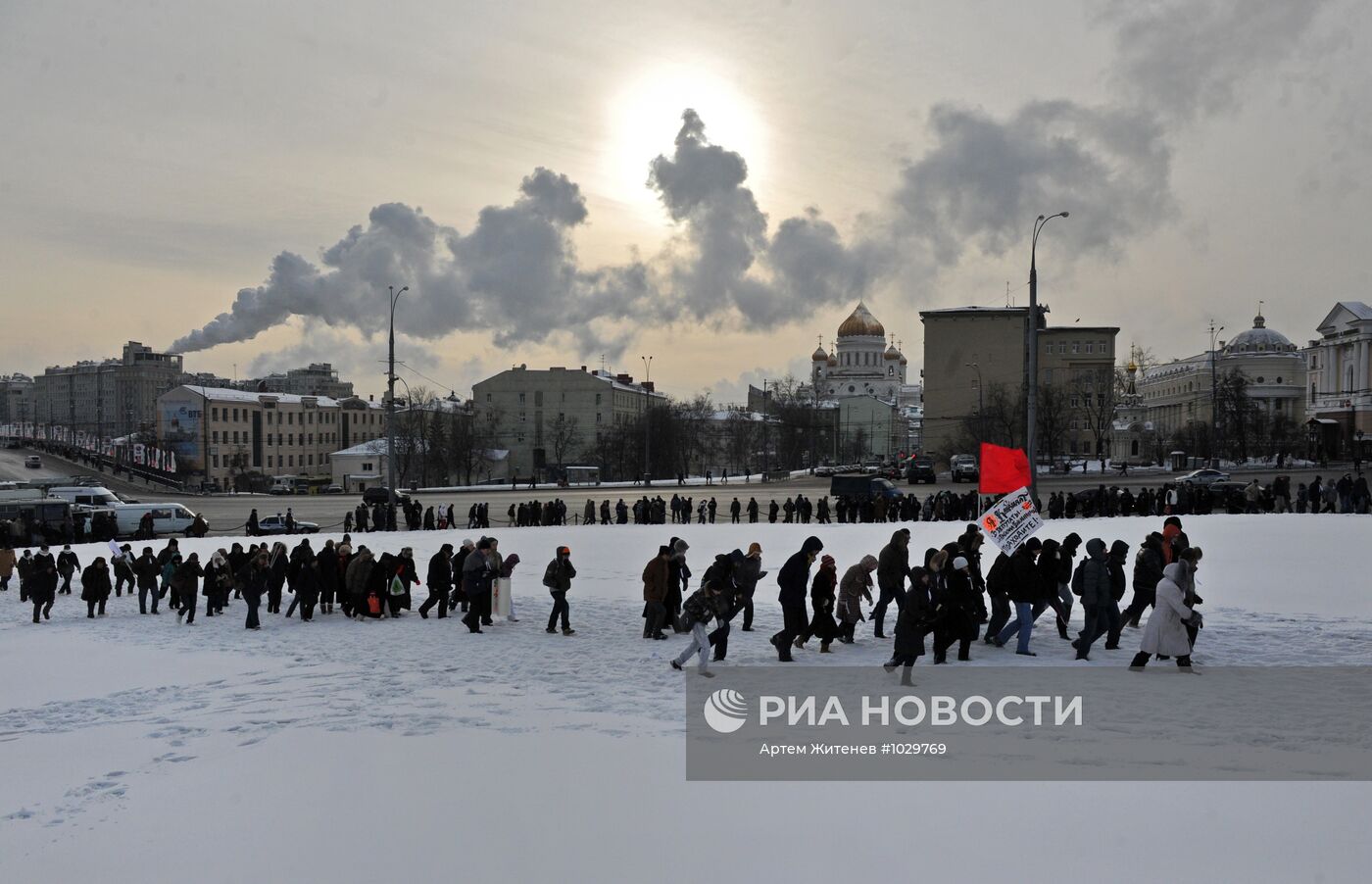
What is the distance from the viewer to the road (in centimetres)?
4384

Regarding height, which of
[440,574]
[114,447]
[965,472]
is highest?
[114,447]

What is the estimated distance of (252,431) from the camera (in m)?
107

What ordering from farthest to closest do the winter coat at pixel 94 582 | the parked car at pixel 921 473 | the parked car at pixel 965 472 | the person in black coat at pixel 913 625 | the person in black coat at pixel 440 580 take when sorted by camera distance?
the parked car at pixel 965 472
the parked car at pixel 921 473
the winter coat at pixel 94 582
the person in black coat at pixel 440 580
the person in black coat at pixel 913 625

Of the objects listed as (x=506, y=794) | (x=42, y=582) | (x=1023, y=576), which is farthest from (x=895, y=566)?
(x=42, y=582)

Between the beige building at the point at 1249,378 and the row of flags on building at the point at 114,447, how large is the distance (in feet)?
321

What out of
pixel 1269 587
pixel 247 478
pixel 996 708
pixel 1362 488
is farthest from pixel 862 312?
pixel 996 708

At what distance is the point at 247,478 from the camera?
8094 centimetres

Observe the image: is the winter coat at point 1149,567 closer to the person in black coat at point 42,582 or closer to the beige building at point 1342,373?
the person in black coat at point 42,582

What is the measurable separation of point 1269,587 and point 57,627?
22.5 meters

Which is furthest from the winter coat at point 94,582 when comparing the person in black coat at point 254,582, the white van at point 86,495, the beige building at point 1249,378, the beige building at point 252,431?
the beige building at point 1249,378

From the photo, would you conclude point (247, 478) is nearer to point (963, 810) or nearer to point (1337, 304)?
point (963, 810)

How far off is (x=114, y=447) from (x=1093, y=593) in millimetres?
102384

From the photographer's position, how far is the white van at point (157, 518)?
38469 millimetres

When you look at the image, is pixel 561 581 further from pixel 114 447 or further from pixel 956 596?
pixel 114 447
